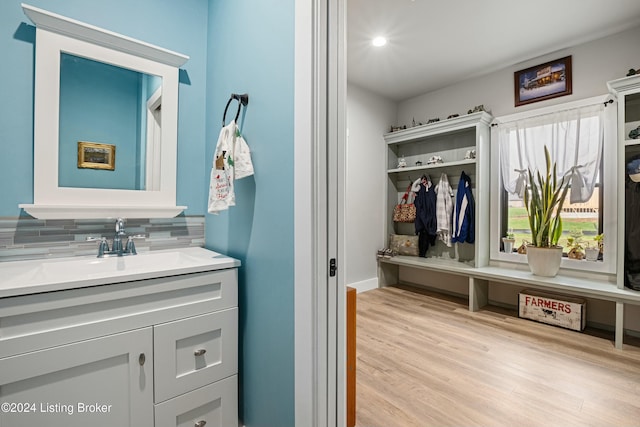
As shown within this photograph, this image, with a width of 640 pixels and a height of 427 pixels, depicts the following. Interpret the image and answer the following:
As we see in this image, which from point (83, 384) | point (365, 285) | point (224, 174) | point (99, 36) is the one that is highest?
point (99, 36)

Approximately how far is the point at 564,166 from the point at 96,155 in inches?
153

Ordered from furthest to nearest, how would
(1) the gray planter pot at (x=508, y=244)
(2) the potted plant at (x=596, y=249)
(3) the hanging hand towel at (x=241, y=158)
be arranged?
(1) the gray planter pot at (x=508, y=244), (2) the potted plant at (x=596, y=249), (3) the hanging hand towel at (x=241, y=158)

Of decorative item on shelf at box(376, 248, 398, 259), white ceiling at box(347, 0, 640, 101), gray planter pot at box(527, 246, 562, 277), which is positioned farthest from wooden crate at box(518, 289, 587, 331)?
white ceiling at box(347, 0, 640, 101)

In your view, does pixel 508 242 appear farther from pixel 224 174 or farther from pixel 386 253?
pixel 224 174

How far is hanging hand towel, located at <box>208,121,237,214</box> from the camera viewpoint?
52.4 inches

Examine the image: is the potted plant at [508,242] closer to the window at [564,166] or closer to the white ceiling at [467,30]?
the window at [564,166]

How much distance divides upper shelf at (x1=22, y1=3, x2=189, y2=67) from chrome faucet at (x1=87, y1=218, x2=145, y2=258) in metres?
0.92

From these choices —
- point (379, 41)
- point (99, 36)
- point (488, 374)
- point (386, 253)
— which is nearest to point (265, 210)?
point (99, 36)

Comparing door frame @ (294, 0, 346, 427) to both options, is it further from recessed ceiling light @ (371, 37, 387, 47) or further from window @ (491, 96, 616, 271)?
window @ (491, 96, 616, 271)

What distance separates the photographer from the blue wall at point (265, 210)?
3.76 ft

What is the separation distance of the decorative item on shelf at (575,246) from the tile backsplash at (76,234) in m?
3.46

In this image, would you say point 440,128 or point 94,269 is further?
point 440,128

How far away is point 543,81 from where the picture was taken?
10.1 feet

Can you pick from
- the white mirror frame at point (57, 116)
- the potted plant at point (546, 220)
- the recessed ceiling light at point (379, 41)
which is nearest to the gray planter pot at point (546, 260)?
the potted plant at point (546, 220)
